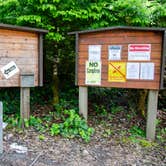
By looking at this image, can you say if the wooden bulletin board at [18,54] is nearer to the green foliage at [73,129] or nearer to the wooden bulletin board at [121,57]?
the wooden bulletin board at [121,57]

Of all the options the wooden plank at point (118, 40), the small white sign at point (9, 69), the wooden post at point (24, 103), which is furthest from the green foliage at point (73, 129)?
the wooden plank at point (118, 40)

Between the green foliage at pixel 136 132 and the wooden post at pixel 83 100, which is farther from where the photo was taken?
the wooden post at pixel 83 100

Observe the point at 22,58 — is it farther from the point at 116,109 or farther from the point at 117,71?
the point at 116,109

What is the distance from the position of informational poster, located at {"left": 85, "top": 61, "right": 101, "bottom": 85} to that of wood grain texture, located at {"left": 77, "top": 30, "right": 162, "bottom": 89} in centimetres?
9

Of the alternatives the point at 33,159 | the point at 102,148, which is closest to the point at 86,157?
the point at 102,148

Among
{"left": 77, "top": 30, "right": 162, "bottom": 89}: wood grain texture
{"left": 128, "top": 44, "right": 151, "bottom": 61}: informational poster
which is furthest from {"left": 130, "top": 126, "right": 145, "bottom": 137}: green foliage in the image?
{"left": 128, "top": 44, "right": 151, "bottom": 61}: informational poster

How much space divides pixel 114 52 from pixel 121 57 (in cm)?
18

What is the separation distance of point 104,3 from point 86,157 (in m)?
3.44

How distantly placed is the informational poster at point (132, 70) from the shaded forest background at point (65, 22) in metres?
1.08

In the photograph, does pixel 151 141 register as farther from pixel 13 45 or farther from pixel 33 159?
pixel 13 45

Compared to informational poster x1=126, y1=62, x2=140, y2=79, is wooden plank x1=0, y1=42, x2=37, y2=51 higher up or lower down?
higher up

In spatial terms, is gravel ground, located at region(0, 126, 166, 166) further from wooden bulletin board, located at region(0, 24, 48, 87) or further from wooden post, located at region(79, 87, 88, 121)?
wooden bulletin board, located at region(0, 24, 48, 87)

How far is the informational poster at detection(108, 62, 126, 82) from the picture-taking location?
206 inches

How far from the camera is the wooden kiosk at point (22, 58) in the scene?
16.5 ft
